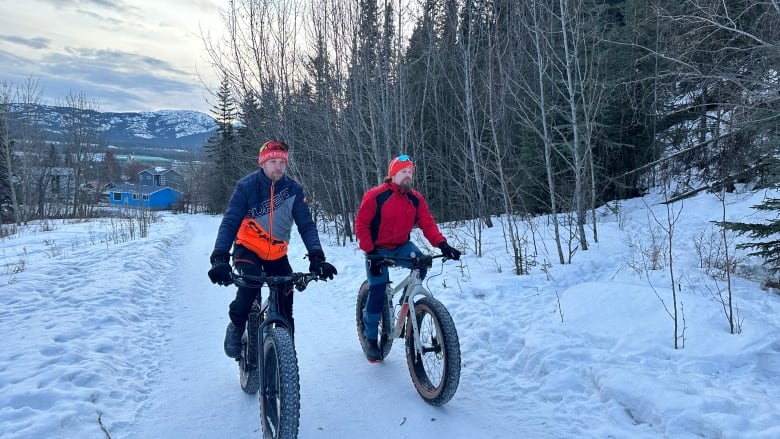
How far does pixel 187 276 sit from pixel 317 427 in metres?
7.85

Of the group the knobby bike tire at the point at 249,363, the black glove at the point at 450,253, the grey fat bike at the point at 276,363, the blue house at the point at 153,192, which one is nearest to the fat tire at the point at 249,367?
the knobby bike tire at the point at 249,363

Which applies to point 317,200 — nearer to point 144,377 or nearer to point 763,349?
point 144,377

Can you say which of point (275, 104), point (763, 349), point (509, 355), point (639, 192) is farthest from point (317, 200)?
point (763, 349)

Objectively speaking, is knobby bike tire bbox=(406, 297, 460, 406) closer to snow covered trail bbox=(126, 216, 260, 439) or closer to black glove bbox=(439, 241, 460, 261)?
black glove bbox=(439, 241, 460, 261)

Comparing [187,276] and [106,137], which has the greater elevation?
[106,137]

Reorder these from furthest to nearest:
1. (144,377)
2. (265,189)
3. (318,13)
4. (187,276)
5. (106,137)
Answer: (106,137)
(318,13)
(187,276)
(144,377)
(265,189)

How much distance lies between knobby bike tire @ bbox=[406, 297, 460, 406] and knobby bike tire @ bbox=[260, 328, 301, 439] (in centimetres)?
124

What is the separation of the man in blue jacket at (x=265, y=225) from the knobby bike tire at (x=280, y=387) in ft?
1.16

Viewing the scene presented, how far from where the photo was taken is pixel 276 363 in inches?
119

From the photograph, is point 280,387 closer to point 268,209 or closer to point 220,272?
point 220,272

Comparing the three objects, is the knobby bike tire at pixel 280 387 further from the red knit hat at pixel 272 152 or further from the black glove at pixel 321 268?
the red knit hat at pixel 272 152

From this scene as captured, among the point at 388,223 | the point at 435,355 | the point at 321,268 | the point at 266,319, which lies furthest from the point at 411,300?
the point at 266,319

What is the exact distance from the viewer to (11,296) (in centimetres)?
685

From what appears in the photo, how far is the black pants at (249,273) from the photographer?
3.56m
